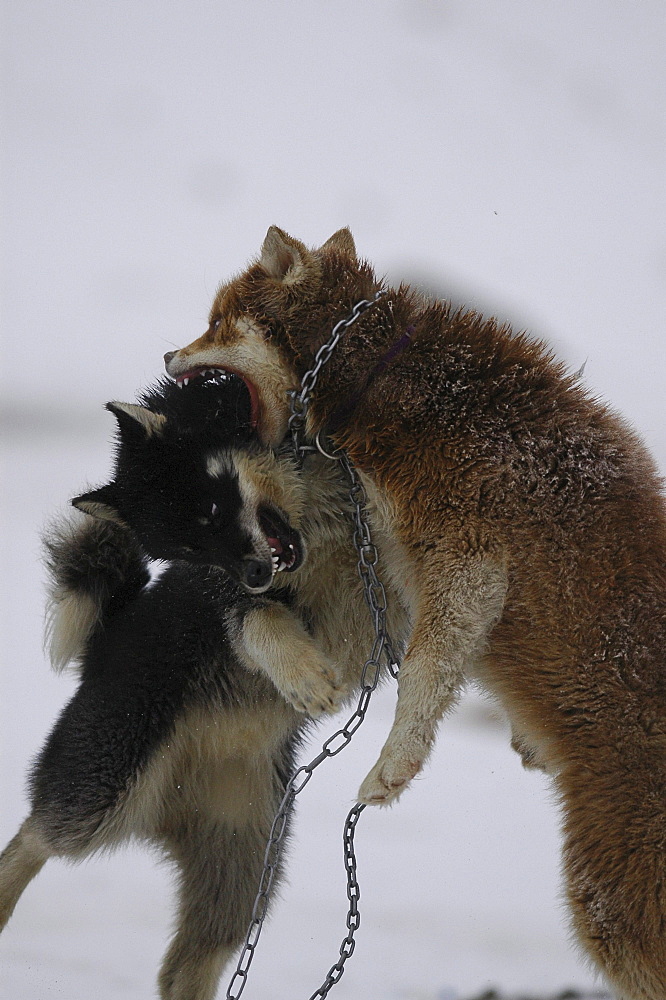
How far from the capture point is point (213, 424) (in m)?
3.37

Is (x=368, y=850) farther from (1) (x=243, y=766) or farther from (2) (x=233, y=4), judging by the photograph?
(2) (x=233, y=4)

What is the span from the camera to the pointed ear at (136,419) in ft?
10.9

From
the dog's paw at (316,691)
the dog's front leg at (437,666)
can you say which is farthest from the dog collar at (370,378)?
the dog's paw at (316,691)

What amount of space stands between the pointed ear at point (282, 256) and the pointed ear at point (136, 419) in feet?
2.01

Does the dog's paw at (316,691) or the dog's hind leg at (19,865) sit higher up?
the dog's paw at (316,691)

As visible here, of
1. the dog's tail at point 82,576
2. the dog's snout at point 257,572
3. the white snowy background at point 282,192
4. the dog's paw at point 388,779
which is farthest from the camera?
the white snowy background at point 282,192

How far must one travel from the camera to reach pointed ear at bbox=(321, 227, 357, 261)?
3338 millimetres

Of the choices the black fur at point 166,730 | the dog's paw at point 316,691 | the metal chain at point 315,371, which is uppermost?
the metal chain at point 315,371

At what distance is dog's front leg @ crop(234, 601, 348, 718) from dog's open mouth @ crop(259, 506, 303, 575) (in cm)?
19

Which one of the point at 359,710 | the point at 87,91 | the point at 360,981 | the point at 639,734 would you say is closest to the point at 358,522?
the point at 359,710

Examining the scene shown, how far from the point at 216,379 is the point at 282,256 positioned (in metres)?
0.46

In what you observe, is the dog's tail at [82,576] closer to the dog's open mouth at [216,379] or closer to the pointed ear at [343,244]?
the dog's open mouth at [216,379]

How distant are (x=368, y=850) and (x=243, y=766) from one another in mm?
1442

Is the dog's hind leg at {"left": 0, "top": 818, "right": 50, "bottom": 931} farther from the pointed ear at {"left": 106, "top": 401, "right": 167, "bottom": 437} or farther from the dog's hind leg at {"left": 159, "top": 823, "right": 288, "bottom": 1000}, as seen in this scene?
the pointed ear at {"left": 106, "top": 401, "right": 167, "bottom": 437}
